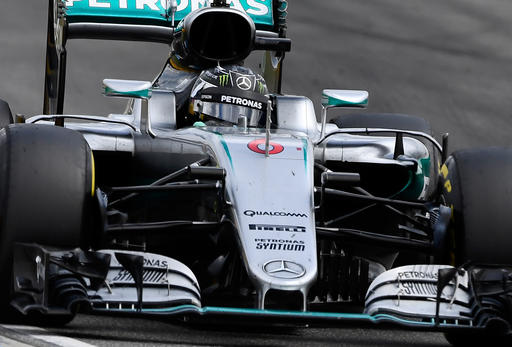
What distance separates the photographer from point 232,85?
7.08 metres

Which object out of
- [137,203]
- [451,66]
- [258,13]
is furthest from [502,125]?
[137,203]

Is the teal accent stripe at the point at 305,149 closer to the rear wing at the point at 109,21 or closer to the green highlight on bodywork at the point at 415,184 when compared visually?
the green highlight on bodywork at the point at 415,184

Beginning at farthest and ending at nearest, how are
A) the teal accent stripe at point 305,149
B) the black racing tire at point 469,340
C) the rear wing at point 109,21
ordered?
the rear wing at point 109,21
the teal accent stripe at point 305,149
the black racing tire at point 469,340

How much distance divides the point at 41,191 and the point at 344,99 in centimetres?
222

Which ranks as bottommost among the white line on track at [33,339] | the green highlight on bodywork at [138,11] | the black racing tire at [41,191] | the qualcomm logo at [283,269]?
the white line on track at [33,339]

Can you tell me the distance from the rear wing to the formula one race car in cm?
194

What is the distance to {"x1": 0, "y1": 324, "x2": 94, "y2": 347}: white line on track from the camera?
4.63 m

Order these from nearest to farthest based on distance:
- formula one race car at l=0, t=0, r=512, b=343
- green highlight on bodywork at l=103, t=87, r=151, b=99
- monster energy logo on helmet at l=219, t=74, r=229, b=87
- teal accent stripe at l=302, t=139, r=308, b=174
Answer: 1. formula one race car at l=0, t=0, r=512, b=343
2. teal accent stripe at l=302, t=139, r=308, b=174
3. green highlight on bodywork at l=103, t=87, r=151, b=99
4. monster energy logo on helmet at l=219, t=74, r=229, b=87

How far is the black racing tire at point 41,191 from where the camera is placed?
503 cm

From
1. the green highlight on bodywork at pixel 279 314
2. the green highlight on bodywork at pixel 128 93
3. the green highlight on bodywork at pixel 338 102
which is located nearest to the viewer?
the green highlight on bodywork at pixel 279 314

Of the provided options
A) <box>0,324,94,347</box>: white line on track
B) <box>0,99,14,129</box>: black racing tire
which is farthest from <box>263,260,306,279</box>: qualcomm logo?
<box>0,99,14,129</box>: black racing tire

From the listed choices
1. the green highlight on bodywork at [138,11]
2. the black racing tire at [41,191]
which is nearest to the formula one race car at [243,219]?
the black racing tire at [41,191]

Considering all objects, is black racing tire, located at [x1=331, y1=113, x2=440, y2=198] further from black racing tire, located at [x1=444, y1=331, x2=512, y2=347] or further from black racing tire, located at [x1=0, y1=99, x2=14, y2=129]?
black racing tire, located at [x1=444, y1=331, x2=512, y2=347]

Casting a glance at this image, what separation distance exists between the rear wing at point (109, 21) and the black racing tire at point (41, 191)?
3.58 m
